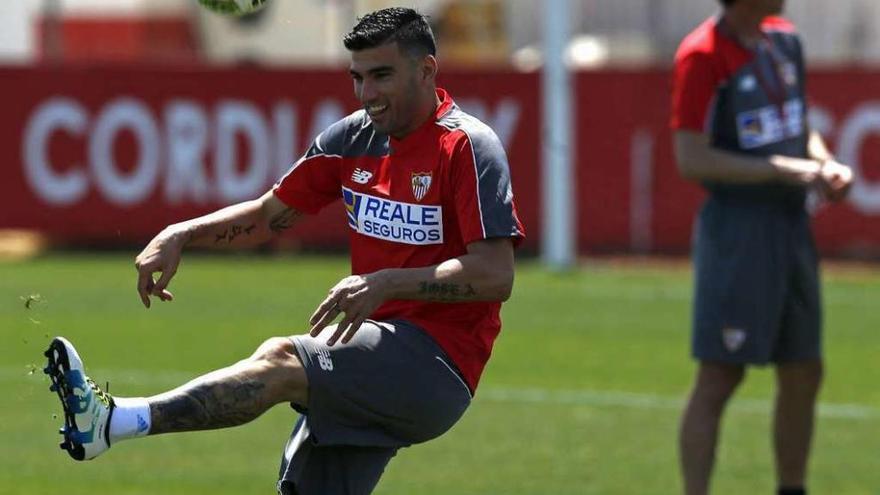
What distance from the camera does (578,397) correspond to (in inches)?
520

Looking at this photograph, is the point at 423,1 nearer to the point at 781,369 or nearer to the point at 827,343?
the point at 827,343

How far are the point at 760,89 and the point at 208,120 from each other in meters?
13.7

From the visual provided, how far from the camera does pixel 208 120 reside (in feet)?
72.1

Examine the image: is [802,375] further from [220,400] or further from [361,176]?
[220,400]

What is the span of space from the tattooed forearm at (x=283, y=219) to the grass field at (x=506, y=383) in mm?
1054

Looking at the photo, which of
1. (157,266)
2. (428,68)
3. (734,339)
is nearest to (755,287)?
(734,339)

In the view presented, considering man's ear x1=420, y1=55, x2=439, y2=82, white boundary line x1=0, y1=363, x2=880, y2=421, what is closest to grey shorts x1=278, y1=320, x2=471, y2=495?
man's ear x1=420, y1=55, x2=439, y2=82

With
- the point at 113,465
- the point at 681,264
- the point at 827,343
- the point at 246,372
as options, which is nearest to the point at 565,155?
the point at 681,264

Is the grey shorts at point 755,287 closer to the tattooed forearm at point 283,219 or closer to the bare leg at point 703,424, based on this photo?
the bare leg at point 703,424

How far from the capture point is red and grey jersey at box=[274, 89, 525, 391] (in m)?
6.76

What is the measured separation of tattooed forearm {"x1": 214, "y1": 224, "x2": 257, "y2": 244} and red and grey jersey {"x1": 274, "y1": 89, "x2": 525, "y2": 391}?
0.48 meters

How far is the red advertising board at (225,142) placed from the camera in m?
21.5

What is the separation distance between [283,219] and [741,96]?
2.52 metres

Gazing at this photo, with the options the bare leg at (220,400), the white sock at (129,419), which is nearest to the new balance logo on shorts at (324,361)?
the bare leg at (220,400)
